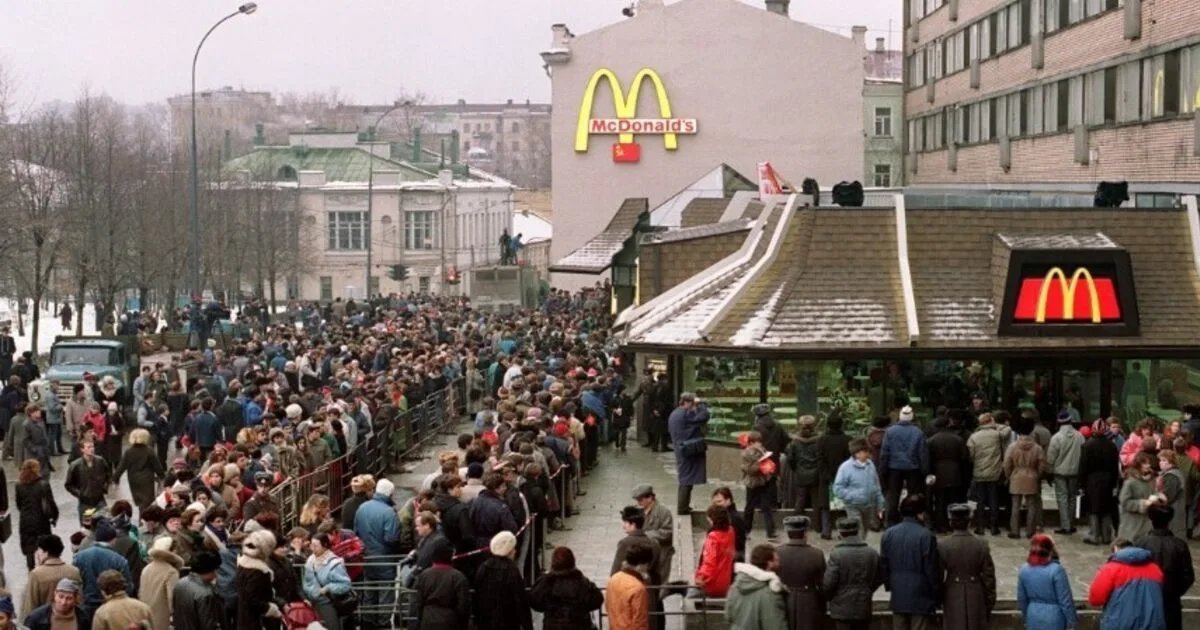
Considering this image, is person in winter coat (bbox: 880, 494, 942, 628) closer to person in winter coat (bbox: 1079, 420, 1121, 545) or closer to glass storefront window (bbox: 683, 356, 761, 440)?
person in winter coat (bbox: 1079, 420, 1121, 545)

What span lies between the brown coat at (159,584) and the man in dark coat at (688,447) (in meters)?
9.00

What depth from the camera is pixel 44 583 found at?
592 inches

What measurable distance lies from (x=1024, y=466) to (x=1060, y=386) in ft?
15.8

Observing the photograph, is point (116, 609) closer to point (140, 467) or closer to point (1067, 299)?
point (140, 467)

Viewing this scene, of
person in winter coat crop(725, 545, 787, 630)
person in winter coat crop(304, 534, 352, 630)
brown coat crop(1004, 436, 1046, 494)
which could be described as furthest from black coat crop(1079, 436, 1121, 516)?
person in winter coat crop(304, 534, 352, 630)

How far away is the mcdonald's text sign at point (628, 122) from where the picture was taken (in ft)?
247

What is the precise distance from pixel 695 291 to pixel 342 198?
75293 millimetres

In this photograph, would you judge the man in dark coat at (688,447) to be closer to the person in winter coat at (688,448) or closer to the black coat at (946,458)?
the person in winter coat at (688,448)

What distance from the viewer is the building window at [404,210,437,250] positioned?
104 metres

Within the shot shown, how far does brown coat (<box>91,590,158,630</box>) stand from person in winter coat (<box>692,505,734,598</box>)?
4.66 metres

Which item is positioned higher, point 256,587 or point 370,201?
point 370,201

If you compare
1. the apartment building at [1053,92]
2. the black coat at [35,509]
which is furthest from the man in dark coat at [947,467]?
the apartment building at [1053,92]

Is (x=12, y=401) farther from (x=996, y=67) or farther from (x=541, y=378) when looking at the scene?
(x=996, y=67)

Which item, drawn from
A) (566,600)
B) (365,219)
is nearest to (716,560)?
(566,600)
